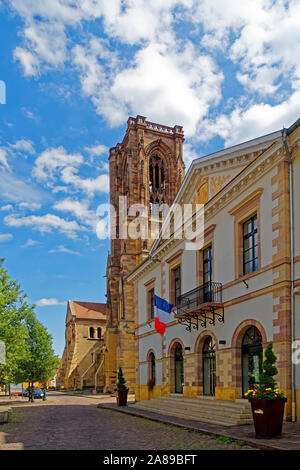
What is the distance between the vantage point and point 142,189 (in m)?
53.4

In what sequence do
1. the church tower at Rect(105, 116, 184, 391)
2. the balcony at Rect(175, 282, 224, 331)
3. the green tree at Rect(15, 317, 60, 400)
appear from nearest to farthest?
the balcony at Rect(175, 282, 224, 331)
the green tree at Rect(15, 317, 60, 400)
the church tower at Rect(105, 116, 184, 391)

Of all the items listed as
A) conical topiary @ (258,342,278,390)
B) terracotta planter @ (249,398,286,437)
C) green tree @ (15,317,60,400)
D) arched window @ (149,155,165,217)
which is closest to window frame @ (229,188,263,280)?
conical topiary @ (258,342,278,390)

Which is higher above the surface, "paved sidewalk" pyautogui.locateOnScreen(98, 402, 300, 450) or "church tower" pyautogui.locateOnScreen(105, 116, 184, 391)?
"church tower" pyautogui.locateOnScreen(105, 116, 184, 391)

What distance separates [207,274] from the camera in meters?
19.1

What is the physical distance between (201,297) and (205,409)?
4.56 metres

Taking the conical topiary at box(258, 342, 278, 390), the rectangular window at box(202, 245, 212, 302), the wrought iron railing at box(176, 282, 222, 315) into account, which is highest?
the rectangular window at box(202, 245, 212, 302)

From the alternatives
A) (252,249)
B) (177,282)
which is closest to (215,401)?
(252,249)

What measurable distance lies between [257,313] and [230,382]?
2.97 m

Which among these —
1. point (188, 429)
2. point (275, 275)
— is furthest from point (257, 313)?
point (188, 429)

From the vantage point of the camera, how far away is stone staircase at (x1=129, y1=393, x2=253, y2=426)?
13555mm

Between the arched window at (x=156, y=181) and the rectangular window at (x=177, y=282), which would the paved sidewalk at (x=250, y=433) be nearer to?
the rectangular window at (x=177, y=282)

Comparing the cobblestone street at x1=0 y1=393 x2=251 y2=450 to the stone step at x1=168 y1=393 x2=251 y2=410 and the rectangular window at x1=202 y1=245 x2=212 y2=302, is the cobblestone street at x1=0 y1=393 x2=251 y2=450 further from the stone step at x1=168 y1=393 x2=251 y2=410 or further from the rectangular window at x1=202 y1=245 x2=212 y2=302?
the rectangular window at x1=202 y1=245 x2=212 y2=302

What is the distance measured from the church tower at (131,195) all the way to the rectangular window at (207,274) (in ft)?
94.5
